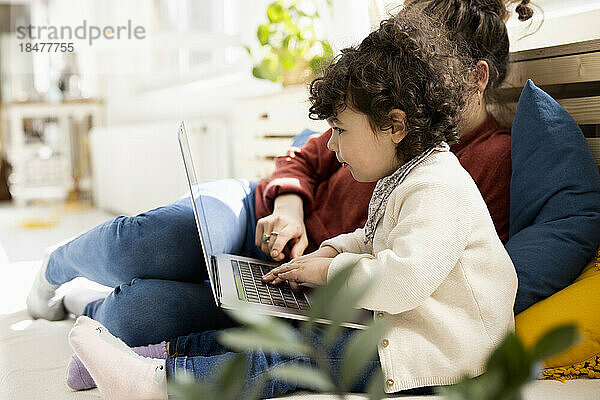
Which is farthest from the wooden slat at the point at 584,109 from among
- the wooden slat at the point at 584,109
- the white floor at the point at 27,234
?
the white floor at the point at 27,234

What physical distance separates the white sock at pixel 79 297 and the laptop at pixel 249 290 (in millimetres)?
467

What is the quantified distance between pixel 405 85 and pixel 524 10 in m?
0.52

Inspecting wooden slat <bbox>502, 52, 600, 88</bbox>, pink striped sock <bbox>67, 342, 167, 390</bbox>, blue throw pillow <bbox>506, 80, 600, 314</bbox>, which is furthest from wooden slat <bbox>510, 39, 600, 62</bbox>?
pink striped sock <bbox>67, 342, 167, 390</bbox>

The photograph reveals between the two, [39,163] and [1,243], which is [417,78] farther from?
[39,163]

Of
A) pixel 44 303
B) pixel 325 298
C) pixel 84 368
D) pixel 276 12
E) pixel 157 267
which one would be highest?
pixel 276 12

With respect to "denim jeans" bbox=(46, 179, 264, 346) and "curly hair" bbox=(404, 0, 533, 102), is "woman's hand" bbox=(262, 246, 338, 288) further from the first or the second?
"curly hair" bbox=(404, 0, 533, 102)

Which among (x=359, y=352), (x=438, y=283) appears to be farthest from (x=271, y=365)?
(x=359, y=352)

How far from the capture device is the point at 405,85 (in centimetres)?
102

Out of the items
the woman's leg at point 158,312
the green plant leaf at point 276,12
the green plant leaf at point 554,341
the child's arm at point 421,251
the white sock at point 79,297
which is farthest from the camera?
the green plant leaf at point 276,12

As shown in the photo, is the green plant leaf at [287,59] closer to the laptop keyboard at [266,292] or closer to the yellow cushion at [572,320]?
the laptop keyboard at [266,292]

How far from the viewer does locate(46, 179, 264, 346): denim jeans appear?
3.92ft

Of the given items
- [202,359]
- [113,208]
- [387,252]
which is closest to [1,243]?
[113,208]

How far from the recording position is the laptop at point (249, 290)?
93 centimetres

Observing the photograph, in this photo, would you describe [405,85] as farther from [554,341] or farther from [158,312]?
[554,341]
